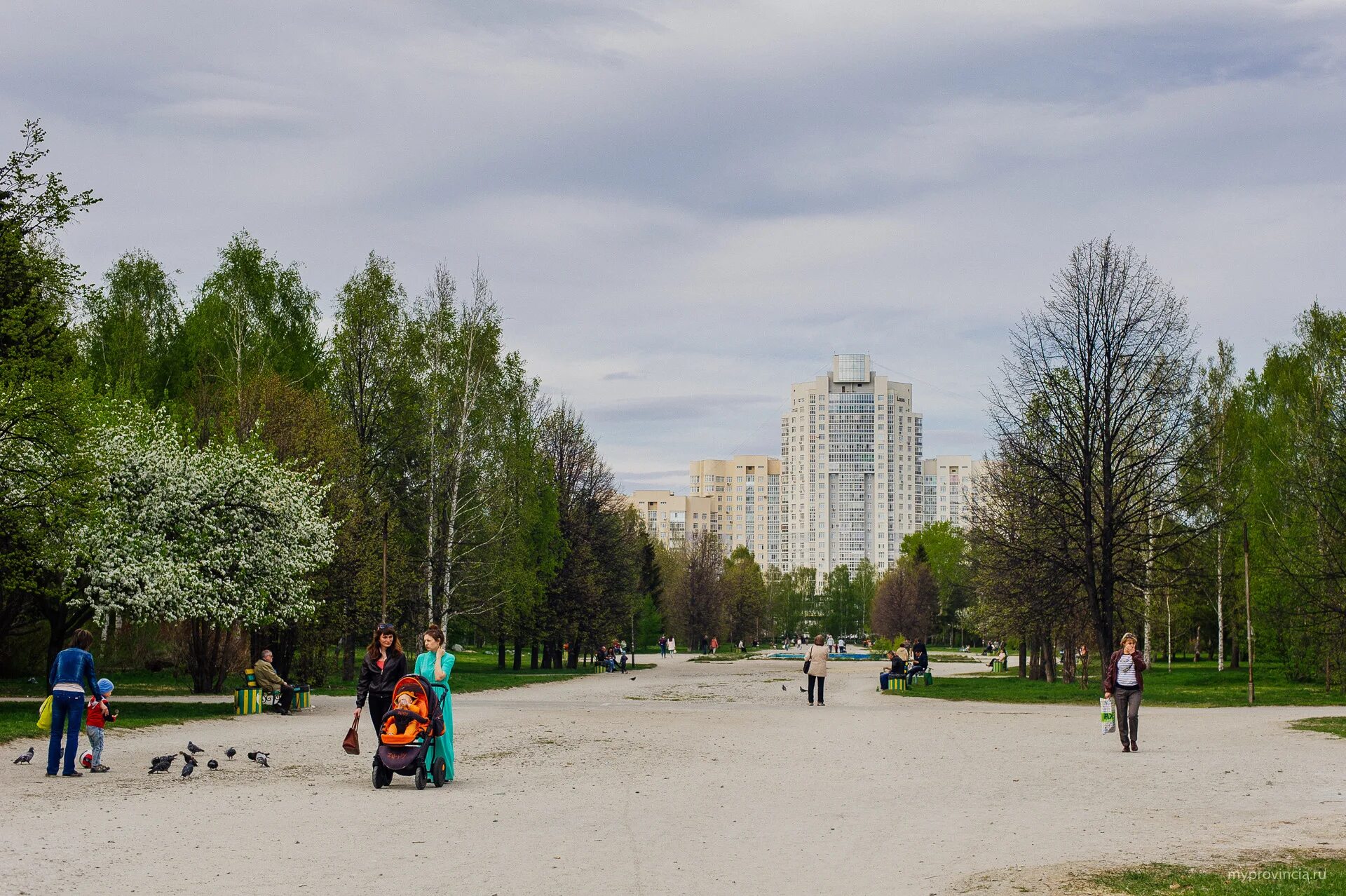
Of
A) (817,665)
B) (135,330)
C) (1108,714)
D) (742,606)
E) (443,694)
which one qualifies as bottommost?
(1108,714)

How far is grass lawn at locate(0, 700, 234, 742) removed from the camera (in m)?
20.3

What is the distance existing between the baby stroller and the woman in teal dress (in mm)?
163

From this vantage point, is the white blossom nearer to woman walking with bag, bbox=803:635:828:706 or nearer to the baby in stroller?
woman walking with bag, bbox=803:635:828:706

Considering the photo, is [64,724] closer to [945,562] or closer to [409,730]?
[409,730]

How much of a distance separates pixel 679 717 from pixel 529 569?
26.5 meters

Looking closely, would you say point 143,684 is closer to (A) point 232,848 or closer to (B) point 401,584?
(B) point 401,584

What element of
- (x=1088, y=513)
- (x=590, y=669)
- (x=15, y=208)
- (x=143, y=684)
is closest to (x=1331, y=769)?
(x=1088, y=513)

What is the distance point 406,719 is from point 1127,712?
11.7 m

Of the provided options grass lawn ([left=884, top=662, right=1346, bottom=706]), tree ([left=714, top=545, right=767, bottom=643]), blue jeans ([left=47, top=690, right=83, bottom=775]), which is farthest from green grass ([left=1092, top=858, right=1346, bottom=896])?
tree ([left=714, top=545, right=767, bottom=643])

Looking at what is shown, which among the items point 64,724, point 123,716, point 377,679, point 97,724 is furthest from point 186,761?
point 123,716

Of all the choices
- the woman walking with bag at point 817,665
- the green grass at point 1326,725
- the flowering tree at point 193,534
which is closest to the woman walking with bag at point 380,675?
the flowering tree at point 193,534

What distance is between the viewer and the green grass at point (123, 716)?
2045 centimetres

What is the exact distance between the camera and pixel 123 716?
82.6 feet

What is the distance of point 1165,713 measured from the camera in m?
30.0
